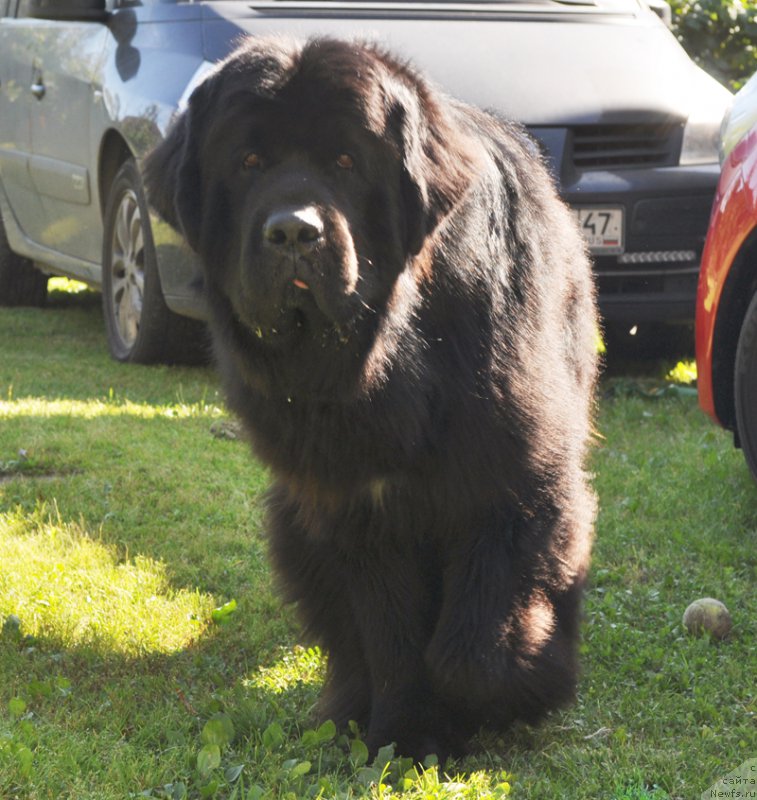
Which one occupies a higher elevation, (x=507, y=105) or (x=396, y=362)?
(x=396, y=362)

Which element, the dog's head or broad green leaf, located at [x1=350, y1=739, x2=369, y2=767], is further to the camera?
broad green leaf, located at [x1=350, y1=739, x2=369, y2=767]

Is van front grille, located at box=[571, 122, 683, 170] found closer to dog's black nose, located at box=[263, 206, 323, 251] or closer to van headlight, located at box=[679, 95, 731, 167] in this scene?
van headlight, located at box=[679, 95, 731, 167]

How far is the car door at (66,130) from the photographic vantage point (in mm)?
6816

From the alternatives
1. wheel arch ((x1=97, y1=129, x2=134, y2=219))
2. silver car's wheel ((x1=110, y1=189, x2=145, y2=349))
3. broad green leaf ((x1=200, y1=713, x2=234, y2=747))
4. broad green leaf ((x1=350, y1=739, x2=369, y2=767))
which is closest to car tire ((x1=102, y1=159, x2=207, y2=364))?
silver car's wheel ((x1=110, y1=189, x2=145, y2=349))

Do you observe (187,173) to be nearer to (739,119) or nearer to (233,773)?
(233,773)

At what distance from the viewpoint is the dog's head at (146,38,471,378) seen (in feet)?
9.26

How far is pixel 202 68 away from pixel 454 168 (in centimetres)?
315

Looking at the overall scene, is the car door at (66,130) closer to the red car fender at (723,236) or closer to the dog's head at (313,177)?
the red car fender at (723,236)

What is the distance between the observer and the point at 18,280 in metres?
8.87

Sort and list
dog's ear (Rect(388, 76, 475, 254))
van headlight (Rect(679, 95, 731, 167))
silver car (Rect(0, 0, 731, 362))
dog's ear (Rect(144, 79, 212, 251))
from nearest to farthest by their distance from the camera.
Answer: dog's ear (Rect(388, 76, 475, 254)), dog's ear (Rect(144, 79, 212, 251)), silver car (Rect(0, 0, 731, 362)), van headlight (Rect(679, 95, 731, 167))

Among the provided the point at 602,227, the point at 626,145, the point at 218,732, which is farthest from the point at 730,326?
the point at 218,732

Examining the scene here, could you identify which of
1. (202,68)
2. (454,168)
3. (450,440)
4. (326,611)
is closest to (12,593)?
(326,611)

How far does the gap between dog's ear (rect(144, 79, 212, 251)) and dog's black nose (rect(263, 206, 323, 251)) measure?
36cm

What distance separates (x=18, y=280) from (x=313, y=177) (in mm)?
6406
